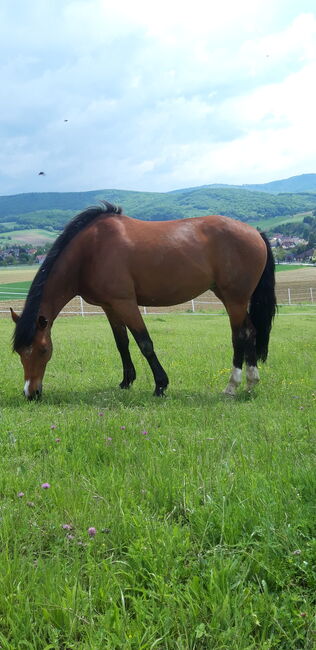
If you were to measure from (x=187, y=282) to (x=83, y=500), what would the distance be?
15.0 feet

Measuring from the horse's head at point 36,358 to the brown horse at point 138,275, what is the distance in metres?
0.01

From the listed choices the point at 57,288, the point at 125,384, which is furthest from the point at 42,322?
the point at 125,384

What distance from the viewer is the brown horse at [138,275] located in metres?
6.53

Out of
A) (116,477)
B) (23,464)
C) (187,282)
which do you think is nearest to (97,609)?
(116,477)

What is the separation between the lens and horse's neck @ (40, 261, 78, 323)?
263 inches

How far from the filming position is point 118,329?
24.6 ft

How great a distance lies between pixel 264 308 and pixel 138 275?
83.9 inches

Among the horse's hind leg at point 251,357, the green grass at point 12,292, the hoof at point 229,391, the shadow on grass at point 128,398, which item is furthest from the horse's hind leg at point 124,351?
the green grass at point 12,292

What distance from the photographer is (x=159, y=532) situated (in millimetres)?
2400

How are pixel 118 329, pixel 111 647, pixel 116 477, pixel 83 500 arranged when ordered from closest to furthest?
pixel 111 647
pixel 83 500
pixel 116 477
pixel 118 329

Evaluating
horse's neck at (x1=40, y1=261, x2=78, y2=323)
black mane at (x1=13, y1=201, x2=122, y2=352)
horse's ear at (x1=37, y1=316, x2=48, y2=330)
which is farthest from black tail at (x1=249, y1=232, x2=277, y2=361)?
horse's ear at (x1=37, y1=316, x2=48, y2=330)

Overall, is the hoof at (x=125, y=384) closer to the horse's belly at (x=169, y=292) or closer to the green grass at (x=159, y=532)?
the horse's belly at (x=169, y=292)

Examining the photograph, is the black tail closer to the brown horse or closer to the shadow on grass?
the brown horse

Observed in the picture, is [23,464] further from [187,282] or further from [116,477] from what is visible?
[187,282]
